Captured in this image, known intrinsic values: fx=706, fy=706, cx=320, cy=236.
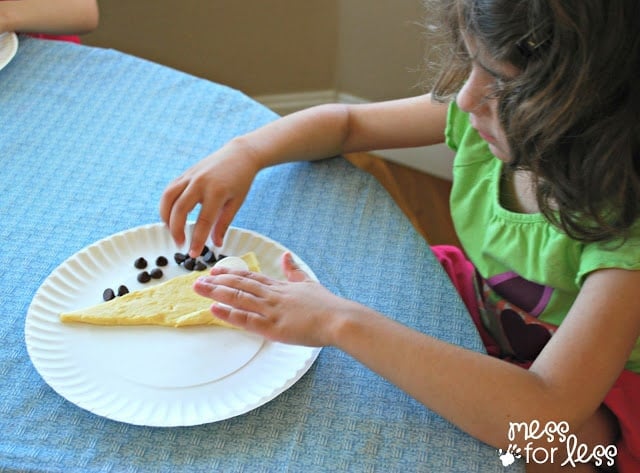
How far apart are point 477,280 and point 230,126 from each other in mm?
467

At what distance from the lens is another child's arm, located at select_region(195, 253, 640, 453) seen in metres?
0.74

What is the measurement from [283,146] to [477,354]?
44cm

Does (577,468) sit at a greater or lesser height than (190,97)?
lesser

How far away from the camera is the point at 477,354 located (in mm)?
768

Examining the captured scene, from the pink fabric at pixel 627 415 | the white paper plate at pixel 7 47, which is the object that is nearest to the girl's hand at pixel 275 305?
the pink fabric at pixel 627 415

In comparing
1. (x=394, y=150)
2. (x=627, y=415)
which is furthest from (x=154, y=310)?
(x=394, y=150)

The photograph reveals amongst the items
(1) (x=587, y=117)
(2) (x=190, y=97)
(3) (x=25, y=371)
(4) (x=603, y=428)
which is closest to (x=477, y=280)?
(4) (x=603, y=428)

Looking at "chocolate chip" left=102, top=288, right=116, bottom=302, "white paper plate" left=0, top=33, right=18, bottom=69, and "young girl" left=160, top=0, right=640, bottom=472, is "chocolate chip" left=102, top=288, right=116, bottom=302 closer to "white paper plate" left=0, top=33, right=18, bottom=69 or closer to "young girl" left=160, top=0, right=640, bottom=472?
"young girl" left=160, top=0, right=640, bottom=472

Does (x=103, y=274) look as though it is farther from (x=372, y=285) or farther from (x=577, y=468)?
(x=577, y=468)

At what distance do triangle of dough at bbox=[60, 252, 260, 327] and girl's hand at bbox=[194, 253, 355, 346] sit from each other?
29mm

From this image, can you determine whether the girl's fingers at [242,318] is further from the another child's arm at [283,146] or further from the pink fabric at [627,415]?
→ the pink fabric at [627,415]

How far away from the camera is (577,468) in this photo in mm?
883

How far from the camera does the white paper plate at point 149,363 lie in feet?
2.40

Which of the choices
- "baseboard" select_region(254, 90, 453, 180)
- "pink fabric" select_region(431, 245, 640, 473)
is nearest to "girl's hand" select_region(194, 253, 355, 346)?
"pink fabric" select_region(431, 245, 640, 473)
